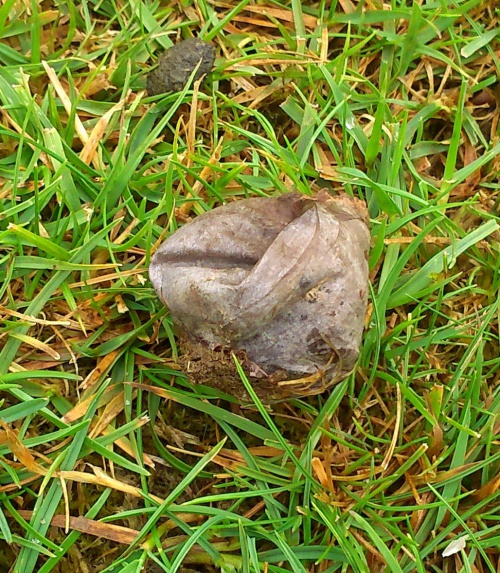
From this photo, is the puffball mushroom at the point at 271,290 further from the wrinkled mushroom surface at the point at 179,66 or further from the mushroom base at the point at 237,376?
the wrinkled mushroom surface at the point at 179,66

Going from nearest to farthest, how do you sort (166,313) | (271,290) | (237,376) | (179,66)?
(271,290) → (237,376) → (166,313) → (179,66)

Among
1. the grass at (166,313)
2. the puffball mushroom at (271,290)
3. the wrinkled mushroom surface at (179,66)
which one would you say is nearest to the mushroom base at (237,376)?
the puffball mushroom at (271,290)

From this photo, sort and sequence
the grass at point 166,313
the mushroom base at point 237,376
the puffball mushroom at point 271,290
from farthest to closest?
the grass at point 166,313
the mushroom base at point 237,376
the puffball mushroom at point 271,290

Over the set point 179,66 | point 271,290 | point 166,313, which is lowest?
point 166,313

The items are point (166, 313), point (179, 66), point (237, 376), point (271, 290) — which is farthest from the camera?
point (179, 66)

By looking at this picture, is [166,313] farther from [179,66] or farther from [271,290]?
[179,66]

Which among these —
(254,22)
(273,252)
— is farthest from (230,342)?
(254,22)

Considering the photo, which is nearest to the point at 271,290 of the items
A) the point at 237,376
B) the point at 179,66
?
the point at 237,376
